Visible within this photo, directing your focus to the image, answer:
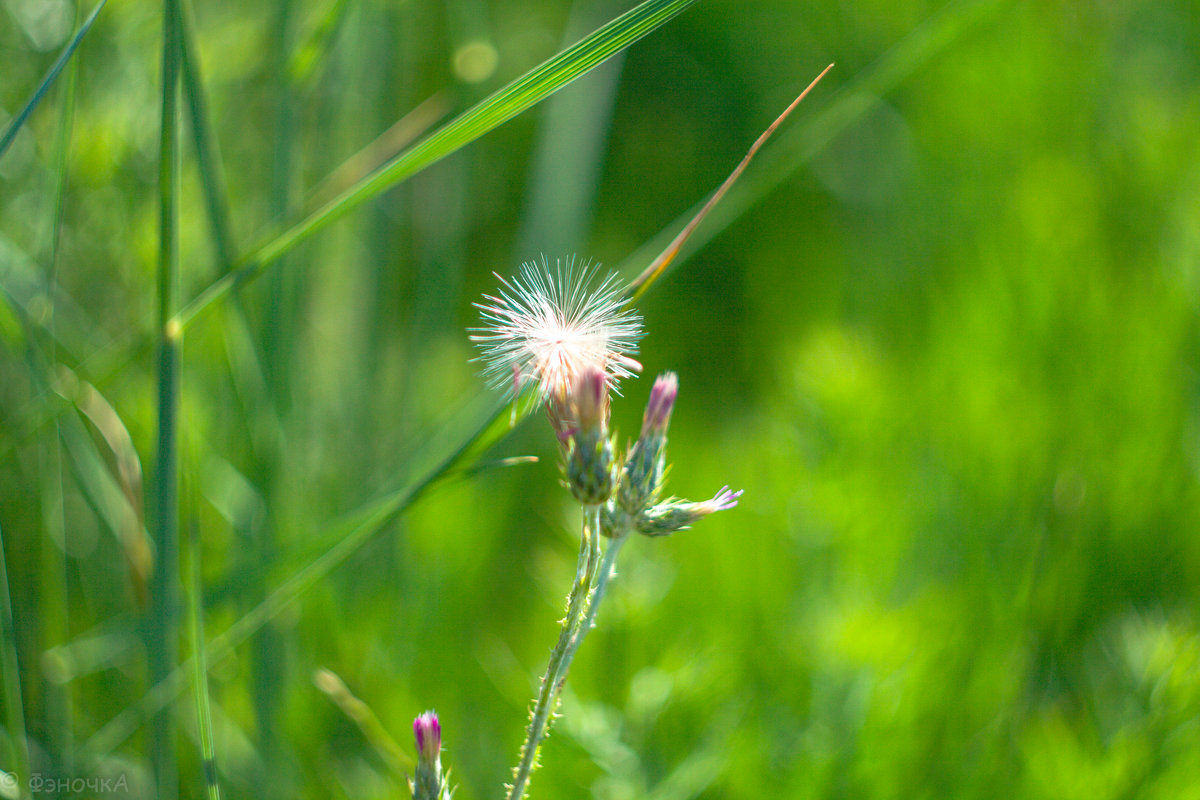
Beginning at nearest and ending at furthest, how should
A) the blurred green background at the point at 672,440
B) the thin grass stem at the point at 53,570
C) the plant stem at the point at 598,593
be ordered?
1. the plant stem at the point at 598,593
2. the thin grass stem at the point at 53,570
3. the blurred green background at the point at 672,440

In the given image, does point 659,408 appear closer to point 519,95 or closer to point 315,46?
point 519,95

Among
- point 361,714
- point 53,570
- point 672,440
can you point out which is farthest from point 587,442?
point 672,440

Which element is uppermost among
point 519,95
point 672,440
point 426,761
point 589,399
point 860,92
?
point 672,440

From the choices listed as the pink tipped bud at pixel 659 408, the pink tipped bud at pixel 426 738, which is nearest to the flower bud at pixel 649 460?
the pink tipped bud at pixel 659 408

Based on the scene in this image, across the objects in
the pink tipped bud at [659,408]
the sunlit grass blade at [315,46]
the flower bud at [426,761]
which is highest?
the sunlit grass blade at [315,46]

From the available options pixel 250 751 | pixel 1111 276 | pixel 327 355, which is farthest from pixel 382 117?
pixel 1111 276

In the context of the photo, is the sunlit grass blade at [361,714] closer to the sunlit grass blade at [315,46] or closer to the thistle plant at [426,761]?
the thistle plant at [426,761]

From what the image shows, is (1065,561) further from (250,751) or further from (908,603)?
(250,751)
